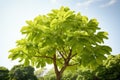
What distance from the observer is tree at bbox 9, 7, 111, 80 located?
1145cm

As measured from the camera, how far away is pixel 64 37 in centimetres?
1202

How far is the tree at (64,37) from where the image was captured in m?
11.4

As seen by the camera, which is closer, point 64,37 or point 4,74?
point 64,37

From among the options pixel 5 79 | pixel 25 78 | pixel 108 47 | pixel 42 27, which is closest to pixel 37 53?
pixel 42 27

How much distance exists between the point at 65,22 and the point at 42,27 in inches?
55.9

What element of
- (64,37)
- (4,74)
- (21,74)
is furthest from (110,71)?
(64,37)

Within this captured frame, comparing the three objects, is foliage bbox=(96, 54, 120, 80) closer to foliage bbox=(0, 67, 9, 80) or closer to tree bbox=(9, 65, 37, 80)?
tree bbox=(9, 65, 37, 80)

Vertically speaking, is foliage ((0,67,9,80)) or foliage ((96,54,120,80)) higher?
foliage ((0,67,9,80))

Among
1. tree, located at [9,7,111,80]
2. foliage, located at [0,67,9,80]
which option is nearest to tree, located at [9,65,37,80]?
foliage, located at [0,67,9,80]

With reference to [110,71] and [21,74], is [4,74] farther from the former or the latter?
[110,71]

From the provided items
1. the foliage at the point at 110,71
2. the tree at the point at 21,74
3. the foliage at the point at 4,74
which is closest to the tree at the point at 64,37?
the foliage at the point at 110,71

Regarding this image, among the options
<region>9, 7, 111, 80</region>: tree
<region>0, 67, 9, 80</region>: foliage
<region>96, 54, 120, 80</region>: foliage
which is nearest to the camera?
<region>9, 7, 111, 80</region>: tree

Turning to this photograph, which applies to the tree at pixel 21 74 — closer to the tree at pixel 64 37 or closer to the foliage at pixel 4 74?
the foliage at pixel 4 74

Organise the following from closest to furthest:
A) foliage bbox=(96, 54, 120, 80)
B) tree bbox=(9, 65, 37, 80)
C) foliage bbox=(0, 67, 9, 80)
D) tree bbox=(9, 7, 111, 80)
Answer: tree bbox=(9, 7, 111, 80) → foliage bbox=(96, 54, 120, 80) → tree bbox=(9, 65, 37, 80) → foliage bbox=(0, 67, 9, 80)
